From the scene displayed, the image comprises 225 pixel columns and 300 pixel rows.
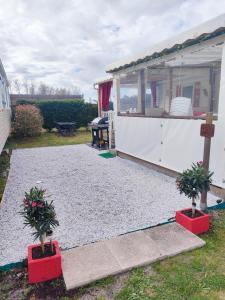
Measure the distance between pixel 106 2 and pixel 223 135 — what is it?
5.28 m

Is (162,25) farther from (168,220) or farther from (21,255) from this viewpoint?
(21,255)

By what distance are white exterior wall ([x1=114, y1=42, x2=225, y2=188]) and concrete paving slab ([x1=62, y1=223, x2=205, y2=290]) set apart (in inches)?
62.1

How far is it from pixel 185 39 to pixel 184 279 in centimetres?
364

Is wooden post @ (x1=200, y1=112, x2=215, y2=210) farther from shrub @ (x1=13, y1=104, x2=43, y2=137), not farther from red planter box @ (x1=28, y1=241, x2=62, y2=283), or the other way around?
shrub @ (x1=13, y1=104, x2=43, y2=137)

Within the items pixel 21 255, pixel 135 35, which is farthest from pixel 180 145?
pixel 135 35

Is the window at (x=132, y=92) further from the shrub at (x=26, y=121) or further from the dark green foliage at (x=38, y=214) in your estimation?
the shrub at (x=26, y=121)

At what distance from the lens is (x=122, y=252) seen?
96.1 inches

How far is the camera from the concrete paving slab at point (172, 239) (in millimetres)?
2473

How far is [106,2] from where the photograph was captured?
257 inches

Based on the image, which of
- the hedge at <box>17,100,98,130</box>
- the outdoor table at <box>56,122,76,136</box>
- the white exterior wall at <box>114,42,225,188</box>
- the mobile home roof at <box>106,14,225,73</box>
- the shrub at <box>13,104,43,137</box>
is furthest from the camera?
the hedge at <box>17,100,98,130</box>

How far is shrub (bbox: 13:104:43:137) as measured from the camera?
11289 millimetres

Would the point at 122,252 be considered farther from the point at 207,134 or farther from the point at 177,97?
the point at 177,97

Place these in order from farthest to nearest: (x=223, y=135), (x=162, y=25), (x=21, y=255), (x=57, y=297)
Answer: (x=162, y=25) → (x=223, y=135) → (x=21, y=255) → (x=57, y=297)

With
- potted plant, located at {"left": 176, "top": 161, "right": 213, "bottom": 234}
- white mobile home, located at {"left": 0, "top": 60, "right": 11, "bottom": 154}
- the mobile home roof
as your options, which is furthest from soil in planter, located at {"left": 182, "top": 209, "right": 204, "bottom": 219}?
white mobile home, located at {"left": 0, "top": 60, "right": 11, "bottom": 154}
